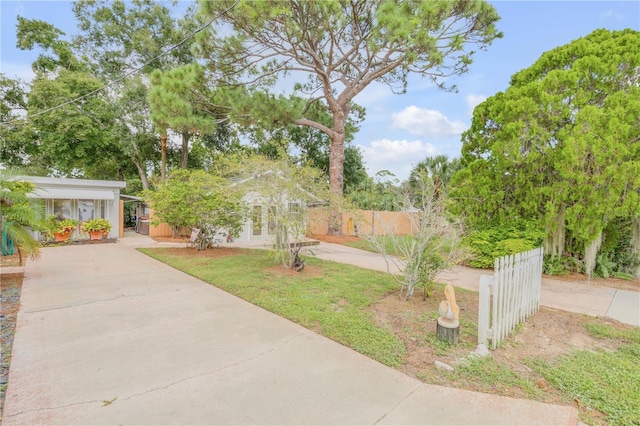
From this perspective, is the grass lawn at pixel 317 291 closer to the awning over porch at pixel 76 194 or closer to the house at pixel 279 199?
the house at pixel 279 199

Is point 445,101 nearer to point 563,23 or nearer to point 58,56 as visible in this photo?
point 563,23

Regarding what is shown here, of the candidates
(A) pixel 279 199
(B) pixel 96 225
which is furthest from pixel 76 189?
(A) pixel 279 199

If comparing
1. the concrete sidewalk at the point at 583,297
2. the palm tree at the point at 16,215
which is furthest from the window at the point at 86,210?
the concrete sidewalk at the point at 583,297

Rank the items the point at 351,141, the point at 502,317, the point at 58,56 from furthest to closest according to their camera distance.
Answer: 1. the point at 351,141
2. the point at 58,56
3. the point at 502,317

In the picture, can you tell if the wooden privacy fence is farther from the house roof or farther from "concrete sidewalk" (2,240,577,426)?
the house roof

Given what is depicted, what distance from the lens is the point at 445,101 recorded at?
44.5ft

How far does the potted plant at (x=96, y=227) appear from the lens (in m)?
12.7

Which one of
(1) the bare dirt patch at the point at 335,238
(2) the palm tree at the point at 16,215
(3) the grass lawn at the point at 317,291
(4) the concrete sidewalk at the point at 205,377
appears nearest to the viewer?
(4) the concrete sidewalk at the point at 205,377

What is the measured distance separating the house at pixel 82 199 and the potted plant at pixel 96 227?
793 mm

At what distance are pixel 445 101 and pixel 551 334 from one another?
11.9 metres

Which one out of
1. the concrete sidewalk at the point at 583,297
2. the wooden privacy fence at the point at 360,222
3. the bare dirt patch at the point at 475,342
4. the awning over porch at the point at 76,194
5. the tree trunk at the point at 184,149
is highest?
the tree trunk at the point at 184,149

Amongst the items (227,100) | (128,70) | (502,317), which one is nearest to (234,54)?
(227,100)

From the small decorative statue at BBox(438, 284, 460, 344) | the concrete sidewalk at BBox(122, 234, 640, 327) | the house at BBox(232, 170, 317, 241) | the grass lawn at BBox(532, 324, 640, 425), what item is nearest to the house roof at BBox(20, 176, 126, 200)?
the house at BBox(232, 170, 317, 241)

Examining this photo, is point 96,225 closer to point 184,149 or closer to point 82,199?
point 82,199
